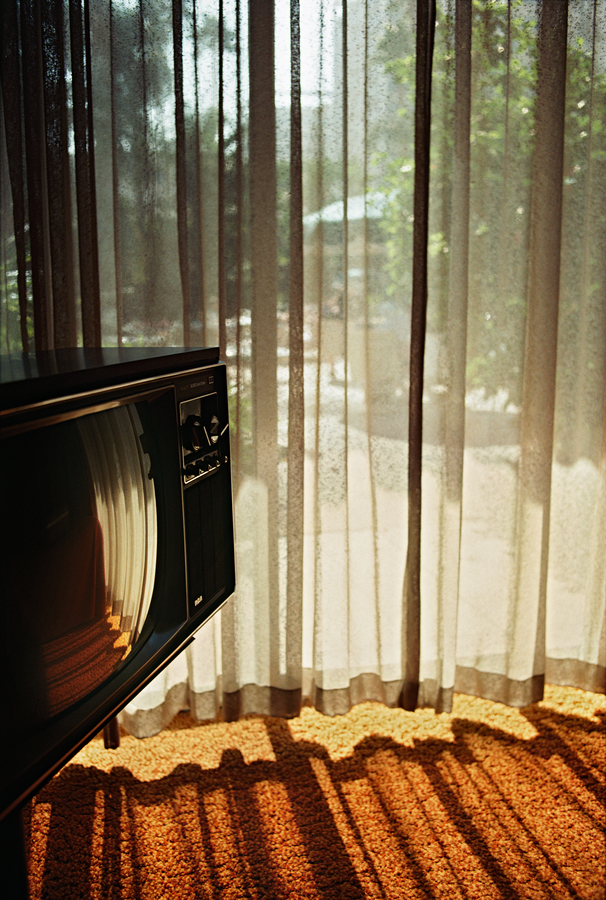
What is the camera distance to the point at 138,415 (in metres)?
0.88

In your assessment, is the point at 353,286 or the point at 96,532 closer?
the point at 96,532

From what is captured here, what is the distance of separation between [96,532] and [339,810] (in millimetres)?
949

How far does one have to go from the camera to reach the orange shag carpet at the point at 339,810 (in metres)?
1.22

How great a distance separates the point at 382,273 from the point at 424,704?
1105 millimetres

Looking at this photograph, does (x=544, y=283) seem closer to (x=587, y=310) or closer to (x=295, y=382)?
(x=587, y=310)

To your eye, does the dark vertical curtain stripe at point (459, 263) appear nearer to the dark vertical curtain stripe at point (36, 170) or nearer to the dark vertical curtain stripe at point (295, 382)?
the dark vertical curtain stripe at point (295, 382)

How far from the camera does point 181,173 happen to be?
1467 mm

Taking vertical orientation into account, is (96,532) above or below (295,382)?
below

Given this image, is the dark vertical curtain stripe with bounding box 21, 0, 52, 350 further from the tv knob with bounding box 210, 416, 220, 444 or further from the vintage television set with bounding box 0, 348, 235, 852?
the tv knob with bounding box 210, 416, 220, 444

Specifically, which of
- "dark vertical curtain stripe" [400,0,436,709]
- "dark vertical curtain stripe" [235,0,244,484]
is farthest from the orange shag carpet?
"dark vertical curtain stripe" [235,0,244,484]

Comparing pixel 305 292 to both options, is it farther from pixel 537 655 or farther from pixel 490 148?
pixel 537 655

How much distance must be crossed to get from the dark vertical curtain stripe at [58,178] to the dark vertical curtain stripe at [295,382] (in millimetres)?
493

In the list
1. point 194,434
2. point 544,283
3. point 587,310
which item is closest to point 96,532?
point 194,434

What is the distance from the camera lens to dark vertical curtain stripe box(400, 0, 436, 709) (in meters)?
1.46
